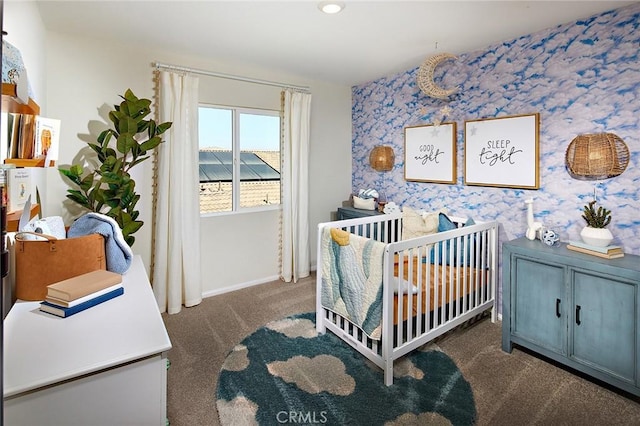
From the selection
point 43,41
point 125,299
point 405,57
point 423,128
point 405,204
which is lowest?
point 125,299

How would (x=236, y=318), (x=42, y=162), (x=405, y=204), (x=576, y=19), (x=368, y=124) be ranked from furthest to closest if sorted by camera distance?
(x=368, y=124) < (x=405, y=204) < (x=236, y=318) < (x=576, y=19) < (x=42, y=162)

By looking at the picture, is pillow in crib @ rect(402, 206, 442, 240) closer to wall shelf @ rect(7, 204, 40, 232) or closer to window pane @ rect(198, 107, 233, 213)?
window pane @ rect(198, 107, 233, 213)

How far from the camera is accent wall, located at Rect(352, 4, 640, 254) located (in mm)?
2258

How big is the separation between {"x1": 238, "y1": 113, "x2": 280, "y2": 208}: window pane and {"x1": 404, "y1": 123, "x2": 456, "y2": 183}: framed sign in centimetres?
139

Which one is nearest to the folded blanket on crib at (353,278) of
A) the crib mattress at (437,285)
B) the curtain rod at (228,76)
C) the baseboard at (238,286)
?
the crib mattress at (437,285)

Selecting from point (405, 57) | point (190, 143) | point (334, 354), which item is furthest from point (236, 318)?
point (405, 57)

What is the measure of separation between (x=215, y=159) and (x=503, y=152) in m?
2.58

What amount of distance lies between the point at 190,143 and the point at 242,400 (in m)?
2.13

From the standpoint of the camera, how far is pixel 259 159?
3812 millimetres

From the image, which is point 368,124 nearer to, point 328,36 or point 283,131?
point 283,131

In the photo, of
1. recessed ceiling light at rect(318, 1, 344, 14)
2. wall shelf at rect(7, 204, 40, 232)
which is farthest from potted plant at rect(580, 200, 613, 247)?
wall shelf at rect(7, 204, 40, 232)

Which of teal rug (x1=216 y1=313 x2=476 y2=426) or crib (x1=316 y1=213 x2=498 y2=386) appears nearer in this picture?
teal rug (x1=216 y1=313 x2=476 y2=426)

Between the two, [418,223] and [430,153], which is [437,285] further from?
[430,153]

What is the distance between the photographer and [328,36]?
269cm
